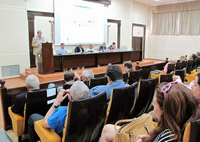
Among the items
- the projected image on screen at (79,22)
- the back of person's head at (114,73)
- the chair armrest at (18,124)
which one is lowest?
the chair armrest at (18,124)

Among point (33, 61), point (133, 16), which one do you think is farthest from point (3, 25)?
point (133, 16)

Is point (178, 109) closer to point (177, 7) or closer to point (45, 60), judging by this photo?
point (45, 60)

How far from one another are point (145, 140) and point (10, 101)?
213 centimetres

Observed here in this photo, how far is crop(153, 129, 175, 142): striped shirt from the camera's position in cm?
98

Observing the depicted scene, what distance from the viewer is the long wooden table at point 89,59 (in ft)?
20.4

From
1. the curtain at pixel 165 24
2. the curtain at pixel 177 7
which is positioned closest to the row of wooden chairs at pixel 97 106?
the curtain at pixel 177 7

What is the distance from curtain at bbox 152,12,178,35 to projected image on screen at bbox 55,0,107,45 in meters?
4.74

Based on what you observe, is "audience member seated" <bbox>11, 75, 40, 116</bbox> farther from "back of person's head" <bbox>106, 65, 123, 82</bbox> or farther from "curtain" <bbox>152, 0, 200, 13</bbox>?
"curtain" <bbox>152, 0, 200, 13</bbox>

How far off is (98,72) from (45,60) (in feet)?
7.09

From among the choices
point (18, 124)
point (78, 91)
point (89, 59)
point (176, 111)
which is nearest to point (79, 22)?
point (89, 59)

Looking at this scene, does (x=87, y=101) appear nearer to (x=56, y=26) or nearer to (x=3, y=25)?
(x=3, y=25)

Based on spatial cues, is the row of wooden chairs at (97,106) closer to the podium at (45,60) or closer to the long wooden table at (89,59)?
the podium at (45,60)

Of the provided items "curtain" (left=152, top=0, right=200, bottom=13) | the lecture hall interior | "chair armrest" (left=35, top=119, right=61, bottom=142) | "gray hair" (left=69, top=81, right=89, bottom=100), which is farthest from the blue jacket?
"curtain" (left=152, top=0, right=200, bottom=13)

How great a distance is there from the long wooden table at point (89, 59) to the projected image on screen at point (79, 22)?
1.47 meters
